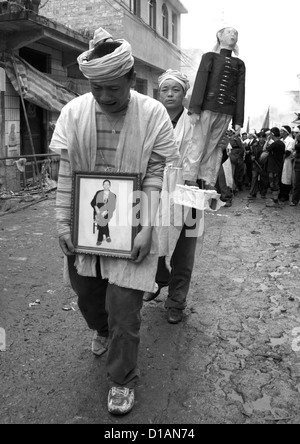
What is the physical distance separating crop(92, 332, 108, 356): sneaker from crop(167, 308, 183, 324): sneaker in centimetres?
71

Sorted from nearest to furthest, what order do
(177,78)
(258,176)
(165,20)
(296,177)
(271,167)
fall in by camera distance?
(177,78)
(296,177)
(271,167)
(258,176)
(165,20)

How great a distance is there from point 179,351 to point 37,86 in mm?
8766

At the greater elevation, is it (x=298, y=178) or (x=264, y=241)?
(x=298, y=178)

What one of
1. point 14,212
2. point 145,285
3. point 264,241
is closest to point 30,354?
point 145,285

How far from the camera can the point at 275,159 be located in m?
10.2

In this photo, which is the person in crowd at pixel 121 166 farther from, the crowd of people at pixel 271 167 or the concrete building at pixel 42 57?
the crowd of people at pixel 271 167

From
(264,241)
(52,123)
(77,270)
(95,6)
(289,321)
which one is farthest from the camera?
(95,6)

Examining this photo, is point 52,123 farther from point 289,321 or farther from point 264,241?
point 289,321

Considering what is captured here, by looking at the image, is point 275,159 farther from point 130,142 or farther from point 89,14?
point 89,14

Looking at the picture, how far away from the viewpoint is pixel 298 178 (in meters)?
9.75

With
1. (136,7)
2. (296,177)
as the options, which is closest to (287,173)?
(296,177)

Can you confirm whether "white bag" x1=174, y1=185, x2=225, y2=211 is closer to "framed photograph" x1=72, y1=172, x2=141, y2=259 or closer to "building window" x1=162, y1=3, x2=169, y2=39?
"framed photograph" x1=72, y1=172, x2=141, y2=259

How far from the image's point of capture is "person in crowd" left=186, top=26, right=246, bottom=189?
14.2 ft
